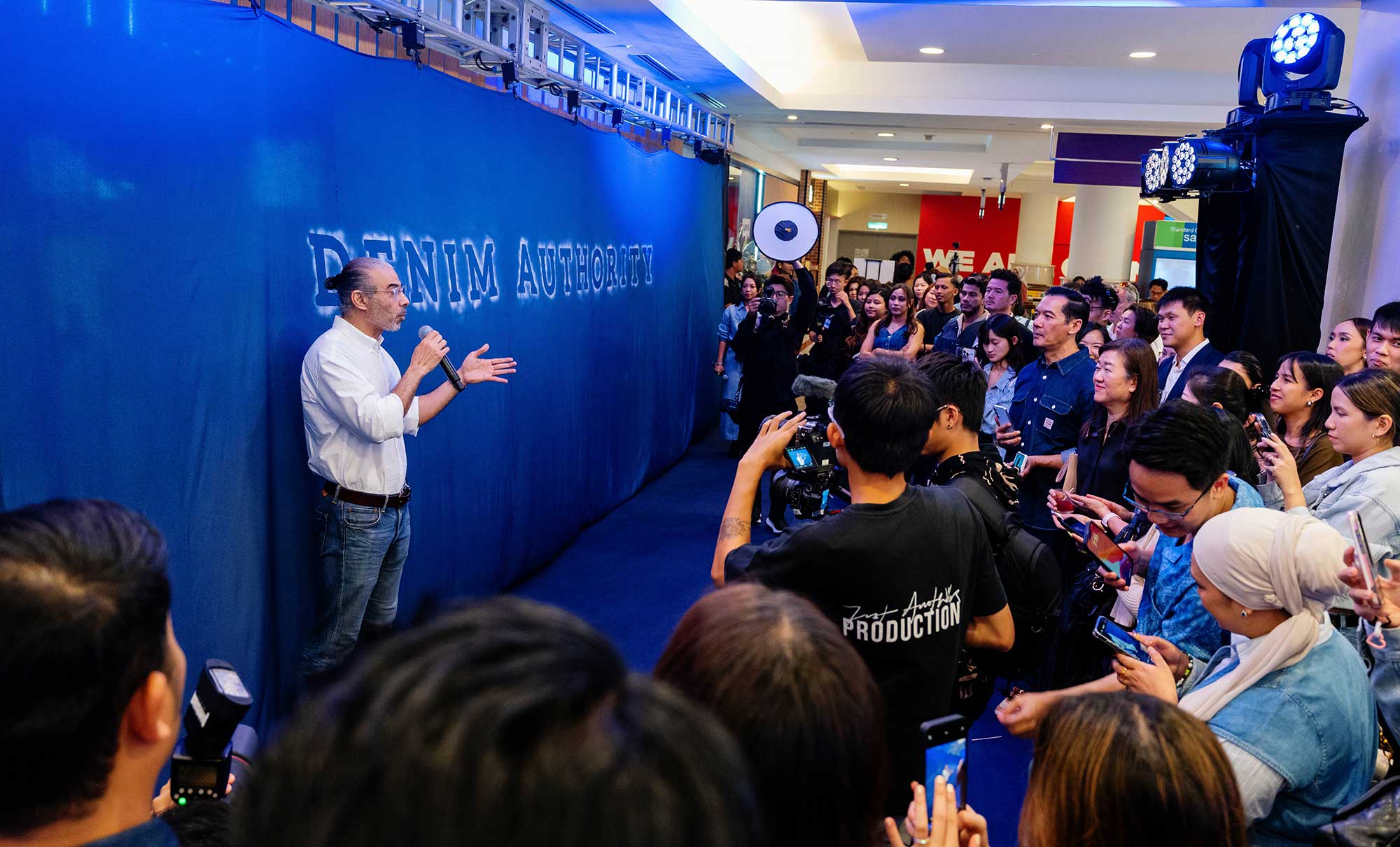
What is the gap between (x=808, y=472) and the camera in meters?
2.11

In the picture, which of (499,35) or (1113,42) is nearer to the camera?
(499,35)

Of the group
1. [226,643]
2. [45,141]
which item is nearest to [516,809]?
[45,141]

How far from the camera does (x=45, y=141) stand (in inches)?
80.9

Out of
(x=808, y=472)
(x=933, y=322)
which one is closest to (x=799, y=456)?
(x=808, y=472)

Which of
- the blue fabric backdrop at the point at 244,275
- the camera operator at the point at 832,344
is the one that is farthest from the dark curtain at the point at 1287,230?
the blue fabric backdrop at the point at 244,275

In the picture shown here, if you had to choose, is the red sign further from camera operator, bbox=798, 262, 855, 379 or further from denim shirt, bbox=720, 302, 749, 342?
denim shirt, bbox=720, 302, 749, 342

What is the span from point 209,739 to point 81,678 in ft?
1.16

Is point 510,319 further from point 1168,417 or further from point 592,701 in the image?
point 592,701

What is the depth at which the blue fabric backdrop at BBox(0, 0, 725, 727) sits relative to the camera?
6.86ft

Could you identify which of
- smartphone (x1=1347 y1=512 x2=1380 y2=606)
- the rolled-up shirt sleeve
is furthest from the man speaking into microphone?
smartphone (x1=1347 y1=512 x2=1380 y2=606)

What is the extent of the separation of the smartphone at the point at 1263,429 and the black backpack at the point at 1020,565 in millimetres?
939

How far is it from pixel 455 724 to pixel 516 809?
46mm

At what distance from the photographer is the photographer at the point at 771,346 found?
6.79 m

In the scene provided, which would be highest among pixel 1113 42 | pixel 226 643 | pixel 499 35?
pixel 1113 42
